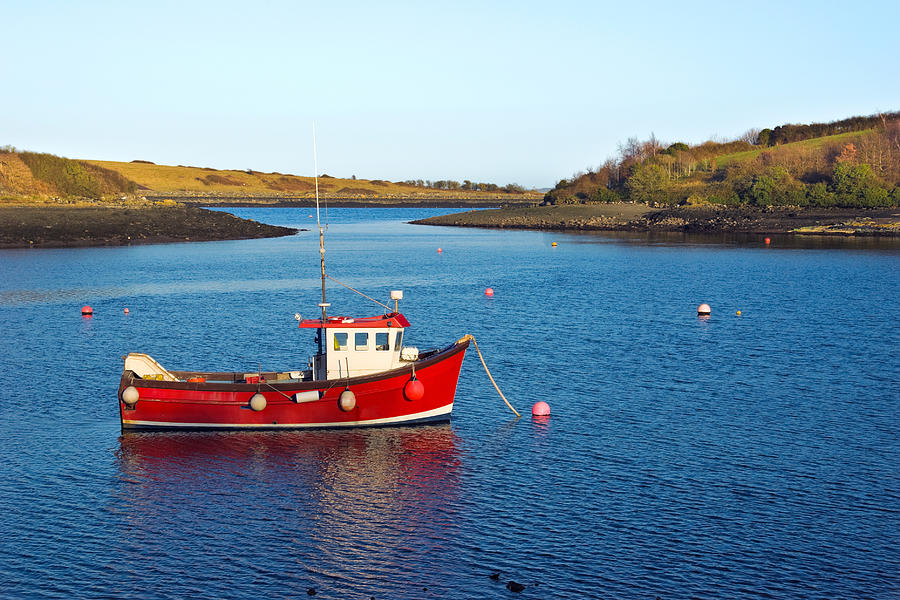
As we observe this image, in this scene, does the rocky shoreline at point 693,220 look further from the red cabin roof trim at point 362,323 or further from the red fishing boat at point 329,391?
the red cabin roof trim at point 362,323

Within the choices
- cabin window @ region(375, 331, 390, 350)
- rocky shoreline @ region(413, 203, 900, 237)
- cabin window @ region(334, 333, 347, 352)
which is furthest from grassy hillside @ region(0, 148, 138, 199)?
cabin window @ region(375, 331, 390, 350)

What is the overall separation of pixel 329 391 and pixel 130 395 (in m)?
6.67

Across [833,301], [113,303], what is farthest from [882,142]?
[113,303]

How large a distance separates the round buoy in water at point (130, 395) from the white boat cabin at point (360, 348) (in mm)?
6018

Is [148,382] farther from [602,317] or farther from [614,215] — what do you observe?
[614,215]

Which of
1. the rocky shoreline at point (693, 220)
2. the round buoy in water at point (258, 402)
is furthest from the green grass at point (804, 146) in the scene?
the round buoy in water at point (258, 402)

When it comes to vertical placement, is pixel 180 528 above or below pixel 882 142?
below

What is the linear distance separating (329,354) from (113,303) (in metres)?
37.1

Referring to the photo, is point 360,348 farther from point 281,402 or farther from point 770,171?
point 770,171

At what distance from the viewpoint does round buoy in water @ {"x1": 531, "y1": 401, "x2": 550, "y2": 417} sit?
32438 millimetres

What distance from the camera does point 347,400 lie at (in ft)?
97.0

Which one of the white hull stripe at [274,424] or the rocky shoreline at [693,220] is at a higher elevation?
the rocky shoreline at [693,220]

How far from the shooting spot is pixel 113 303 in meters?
62.2

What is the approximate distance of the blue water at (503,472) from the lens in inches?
787
